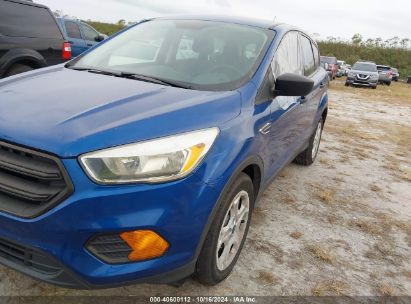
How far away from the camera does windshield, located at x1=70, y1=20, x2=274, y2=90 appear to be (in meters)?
2.86

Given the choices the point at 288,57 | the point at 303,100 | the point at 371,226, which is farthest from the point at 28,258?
the point at 371,226

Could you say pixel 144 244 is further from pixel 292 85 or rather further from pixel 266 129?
pixel 292 85

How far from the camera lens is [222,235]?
2488mm

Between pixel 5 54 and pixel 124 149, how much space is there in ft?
14.9

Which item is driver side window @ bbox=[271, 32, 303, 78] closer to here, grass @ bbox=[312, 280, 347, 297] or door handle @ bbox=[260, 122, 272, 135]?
door handle @ bbox=[260, 122, 272, 135]

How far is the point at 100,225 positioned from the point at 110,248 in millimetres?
156

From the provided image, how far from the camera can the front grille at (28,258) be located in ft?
6.23

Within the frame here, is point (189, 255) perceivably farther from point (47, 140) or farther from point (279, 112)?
point (279, 112)

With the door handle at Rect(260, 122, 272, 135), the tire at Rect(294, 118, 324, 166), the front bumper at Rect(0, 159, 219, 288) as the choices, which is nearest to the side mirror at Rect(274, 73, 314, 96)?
the door handle at Rect(260, 122, 272, 135)

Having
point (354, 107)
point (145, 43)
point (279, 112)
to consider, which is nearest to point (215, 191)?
point (279, 112)

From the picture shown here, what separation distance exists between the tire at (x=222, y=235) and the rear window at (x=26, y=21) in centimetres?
462

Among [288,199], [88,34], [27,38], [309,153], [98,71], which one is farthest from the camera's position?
[88,34]

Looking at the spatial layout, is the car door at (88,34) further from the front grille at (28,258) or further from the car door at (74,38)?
the front grille at (28,258)

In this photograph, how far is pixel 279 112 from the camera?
3.07 m
